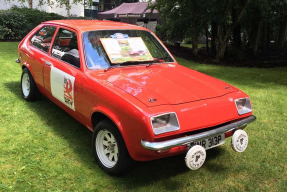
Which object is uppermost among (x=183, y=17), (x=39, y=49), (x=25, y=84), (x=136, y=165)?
(x=183, y=17)

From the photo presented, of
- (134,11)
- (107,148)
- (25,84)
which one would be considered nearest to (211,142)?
(107,148)

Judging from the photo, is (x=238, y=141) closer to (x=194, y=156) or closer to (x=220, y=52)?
(x=194, y=156)

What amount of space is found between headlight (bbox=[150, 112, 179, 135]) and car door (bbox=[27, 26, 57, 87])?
2.46 meters

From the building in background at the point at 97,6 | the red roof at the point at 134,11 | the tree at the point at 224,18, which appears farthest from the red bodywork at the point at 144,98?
the building in background at the point at 97,6

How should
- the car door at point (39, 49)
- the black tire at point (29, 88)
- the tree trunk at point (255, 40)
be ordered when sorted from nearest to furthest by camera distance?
the car door at point (39, 49) → the black tire at point (29, 88) → the tree trunk at point (255, 40)

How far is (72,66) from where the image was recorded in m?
3.55

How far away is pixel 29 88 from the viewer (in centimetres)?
490

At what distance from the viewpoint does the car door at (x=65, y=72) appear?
3.40 metres

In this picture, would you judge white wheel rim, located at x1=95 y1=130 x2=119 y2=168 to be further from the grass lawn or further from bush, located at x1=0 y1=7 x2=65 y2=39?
bush, located at x1=0 y1=7 x2=65 y2=39

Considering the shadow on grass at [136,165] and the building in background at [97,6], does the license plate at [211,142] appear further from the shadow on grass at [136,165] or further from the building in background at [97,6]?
the building in background at [97,6]

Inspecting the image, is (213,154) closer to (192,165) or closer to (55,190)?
(192,165)

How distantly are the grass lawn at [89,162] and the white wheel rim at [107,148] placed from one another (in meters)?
0.15

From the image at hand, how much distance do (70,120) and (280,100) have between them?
180 inches

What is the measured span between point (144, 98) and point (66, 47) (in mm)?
1846
